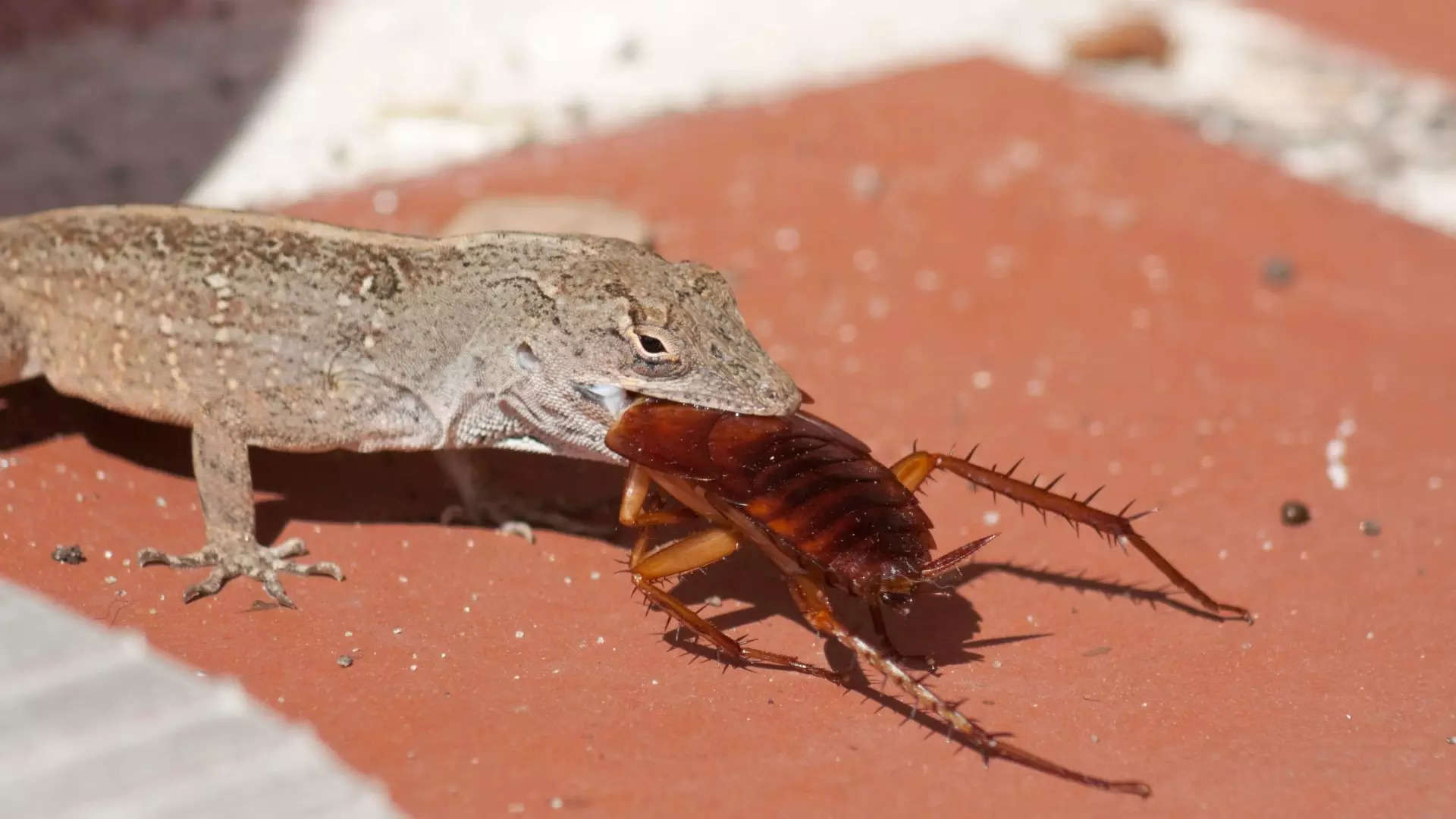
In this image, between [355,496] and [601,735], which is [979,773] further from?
[355,496]

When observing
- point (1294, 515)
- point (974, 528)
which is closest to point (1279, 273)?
point (1294, 515)

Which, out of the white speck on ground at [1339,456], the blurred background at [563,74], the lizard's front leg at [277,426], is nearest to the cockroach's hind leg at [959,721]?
the lizard's front leg at [277,426]

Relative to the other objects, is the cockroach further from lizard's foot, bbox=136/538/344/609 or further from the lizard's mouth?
lizard's foot, bbox=136/538/344/609

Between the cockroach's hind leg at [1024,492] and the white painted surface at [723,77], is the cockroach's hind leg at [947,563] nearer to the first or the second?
the cockroach's hind leg at [1024,492]

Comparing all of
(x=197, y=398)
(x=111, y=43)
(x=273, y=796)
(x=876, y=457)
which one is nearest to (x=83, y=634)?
(x=273, y=796)

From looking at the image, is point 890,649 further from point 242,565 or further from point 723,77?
point 723,77

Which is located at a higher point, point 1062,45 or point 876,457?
point 1062,45

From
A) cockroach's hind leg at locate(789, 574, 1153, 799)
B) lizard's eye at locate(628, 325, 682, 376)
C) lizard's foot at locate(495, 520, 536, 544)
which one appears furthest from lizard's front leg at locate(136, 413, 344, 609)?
cockroach's hind leg at locate(789, 574, 1153, 799)
